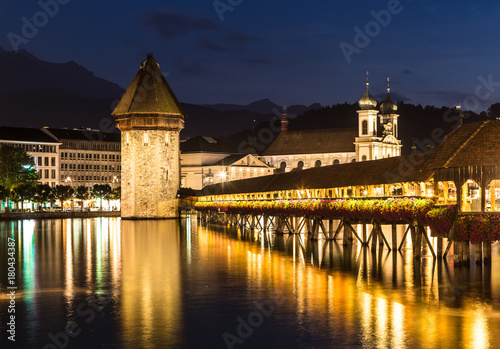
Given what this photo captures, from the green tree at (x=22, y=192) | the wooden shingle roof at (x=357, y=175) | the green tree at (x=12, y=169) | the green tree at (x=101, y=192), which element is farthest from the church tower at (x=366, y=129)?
the wooden shingle roof at (x=357, y=175)

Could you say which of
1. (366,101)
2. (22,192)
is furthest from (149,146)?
(366,101)

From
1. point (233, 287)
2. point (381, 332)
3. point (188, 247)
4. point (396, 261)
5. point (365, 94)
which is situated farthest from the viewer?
→ point (365, 94)

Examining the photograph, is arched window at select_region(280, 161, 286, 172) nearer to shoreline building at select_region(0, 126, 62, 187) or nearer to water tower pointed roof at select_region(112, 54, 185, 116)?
shoreline building at select_region(0, 126, 62, 187)

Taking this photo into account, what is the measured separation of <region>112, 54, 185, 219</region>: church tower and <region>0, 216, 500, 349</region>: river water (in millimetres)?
A: 61156

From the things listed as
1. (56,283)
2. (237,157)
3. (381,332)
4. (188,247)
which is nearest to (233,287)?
(56,283)

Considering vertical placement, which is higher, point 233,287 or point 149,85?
point 149,85

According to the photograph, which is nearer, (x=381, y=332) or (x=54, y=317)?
(x=381, y=332)

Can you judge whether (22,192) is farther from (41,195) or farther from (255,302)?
(255,302)

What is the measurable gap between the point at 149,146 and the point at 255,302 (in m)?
75.3

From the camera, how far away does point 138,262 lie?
3044 centimetres

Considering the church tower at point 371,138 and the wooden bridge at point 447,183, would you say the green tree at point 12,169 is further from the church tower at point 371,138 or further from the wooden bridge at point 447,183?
the wooden bridge at point 447,183

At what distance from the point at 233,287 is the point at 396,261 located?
8.85 metres

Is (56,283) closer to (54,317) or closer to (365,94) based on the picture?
(54,317)

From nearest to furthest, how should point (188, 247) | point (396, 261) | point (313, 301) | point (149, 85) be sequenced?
A: point (313, 301)
point (396, 261)
point (188, 247)
point (149, 85)
